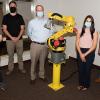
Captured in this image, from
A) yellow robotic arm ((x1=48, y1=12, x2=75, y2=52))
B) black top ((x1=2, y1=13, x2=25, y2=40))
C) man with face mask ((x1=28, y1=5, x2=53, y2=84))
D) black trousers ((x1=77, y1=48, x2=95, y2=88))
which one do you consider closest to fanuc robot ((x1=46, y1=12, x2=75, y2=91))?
yellow robotic arm ((x1=48, y1=12, x2=75, y2=52))

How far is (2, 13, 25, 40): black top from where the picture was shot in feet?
14.8

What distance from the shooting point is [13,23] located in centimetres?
453

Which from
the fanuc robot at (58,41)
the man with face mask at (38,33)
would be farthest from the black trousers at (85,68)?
the man with face mask at (38,33)

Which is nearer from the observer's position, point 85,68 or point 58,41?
point 58,41

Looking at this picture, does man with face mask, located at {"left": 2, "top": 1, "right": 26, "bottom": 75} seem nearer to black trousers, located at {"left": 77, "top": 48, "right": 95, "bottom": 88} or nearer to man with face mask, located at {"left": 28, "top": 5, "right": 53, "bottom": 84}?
man with face mask, located at {"left": 28, "top": 5, "right": 53, "bottom": 84}

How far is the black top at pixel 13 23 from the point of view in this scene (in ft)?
14.8

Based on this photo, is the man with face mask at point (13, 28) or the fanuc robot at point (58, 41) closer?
the fanuc robot at point (58, 41)

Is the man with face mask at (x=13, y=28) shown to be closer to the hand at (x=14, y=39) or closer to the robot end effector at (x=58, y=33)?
the hand at (x=14, y=39)

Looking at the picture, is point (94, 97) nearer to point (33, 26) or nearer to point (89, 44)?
point (89, 44)

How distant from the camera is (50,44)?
13.0ft

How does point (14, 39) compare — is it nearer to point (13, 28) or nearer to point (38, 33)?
point (13, 28)

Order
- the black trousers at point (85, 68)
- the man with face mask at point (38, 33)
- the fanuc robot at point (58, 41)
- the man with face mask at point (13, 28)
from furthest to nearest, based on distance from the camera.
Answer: the man with face mask at point (13, 28), the man with face mask at point (38, 33), the black trousers at point (85, 68), the fanuc robot at point (58, 41)

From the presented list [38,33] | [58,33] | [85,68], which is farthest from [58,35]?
[85,68]

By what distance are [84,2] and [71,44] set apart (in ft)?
4.32
